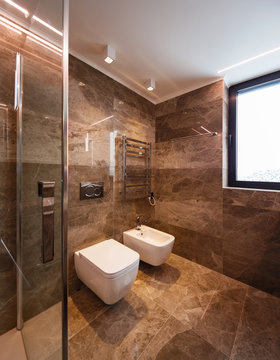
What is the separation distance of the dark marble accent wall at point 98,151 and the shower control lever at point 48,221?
63 cm

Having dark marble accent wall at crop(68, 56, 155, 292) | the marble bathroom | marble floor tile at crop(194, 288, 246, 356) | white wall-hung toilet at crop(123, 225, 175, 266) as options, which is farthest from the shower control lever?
marble floor tile at crop(194, 288, 246, 356)

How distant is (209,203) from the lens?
184cm

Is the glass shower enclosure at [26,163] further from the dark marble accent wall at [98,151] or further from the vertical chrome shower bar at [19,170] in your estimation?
the dark marble accent wall at [98,151]

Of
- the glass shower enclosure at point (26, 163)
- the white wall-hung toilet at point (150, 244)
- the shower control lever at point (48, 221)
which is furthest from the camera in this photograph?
the white wall-hung toilet at point (150, 244)

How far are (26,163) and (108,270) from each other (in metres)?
1.03

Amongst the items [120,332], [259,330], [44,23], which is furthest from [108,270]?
[44,23]

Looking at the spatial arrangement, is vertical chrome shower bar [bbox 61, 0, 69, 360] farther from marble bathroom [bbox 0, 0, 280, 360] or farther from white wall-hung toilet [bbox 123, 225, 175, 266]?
white wall-hung toilet [bbox 123, 225, 175, 266]

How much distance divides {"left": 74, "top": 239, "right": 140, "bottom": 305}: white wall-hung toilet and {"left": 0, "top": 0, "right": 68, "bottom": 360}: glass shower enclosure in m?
0.39

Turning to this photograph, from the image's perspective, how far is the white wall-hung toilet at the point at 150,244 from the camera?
1607mm

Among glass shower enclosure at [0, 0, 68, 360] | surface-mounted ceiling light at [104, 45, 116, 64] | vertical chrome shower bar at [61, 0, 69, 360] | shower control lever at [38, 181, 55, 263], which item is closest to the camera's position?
vertical chrome shower bar at [61, 0, 69, 360]

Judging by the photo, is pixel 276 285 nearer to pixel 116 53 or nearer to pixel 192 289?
pixel 192 289

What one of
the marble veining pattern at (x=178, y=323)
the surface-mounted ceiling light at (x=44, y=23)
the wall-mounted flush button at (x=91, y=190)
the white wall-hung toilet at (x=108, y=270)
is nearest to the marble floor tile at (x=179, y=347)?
the marble veining pattern at (x=178, y=323)

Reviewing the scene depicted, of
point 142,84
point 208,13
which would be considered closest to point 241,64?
point 208,13

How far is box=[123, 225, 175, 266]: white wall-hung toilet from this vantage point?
161cm
